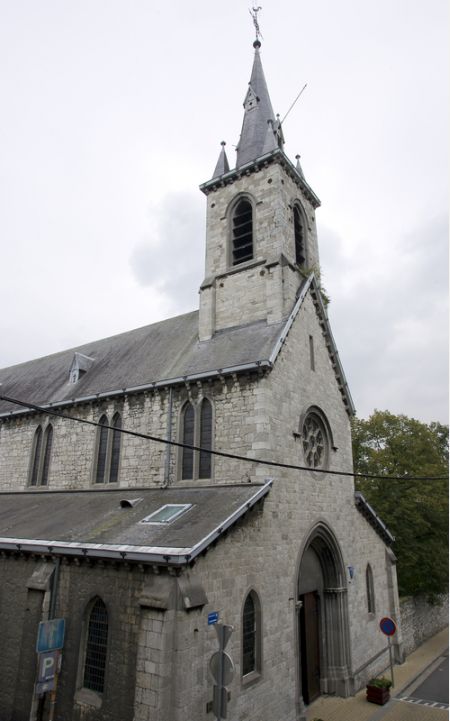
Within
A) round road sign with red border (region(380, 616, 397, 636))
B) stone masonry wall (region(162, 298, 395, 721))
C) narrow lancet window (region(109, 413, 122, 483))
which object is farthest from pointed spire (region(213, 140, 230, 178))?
round road sign with red border (region(380, 616, 397, 636))

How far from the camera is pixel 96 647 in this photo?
10703 millimetres

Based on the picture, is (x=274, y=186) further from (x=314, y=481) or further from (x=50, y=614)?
(x=50, y=614)

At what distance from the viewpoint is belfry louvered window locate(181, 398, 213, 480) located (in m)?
14.1

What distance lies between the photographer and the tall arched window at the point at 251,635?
11.1 meters

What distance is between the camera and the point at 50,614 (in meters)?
11.3

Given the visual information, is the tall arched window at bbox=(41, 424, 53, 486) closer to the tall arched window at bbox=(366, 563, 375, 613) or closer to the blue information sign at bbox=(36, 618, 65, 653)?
the blue information sign at bbox=(36, 618, 65, 653)

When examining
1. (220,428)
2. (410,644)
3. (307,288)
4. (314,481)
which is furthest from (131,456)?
(410,644)

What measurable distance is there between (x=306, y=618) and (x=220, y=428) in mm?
6624

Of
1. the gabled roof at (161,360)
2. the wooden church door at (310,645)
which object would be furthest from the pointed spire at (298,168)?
the wooden church door at (310,645)

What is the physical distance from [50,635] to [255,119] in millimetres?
22313

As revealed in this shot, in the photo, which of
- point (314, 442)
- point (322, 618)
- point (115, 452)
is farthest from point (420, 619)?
point (115, 452)

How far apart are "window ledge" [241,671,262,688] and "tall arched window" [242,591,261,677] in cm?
5

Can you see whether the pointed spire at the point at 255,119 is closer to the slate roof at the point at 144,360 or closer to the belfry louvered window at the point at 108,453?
the slate roof at the point at 144,360

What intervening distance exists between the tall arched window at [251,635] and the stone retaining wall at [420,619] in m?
10.8
